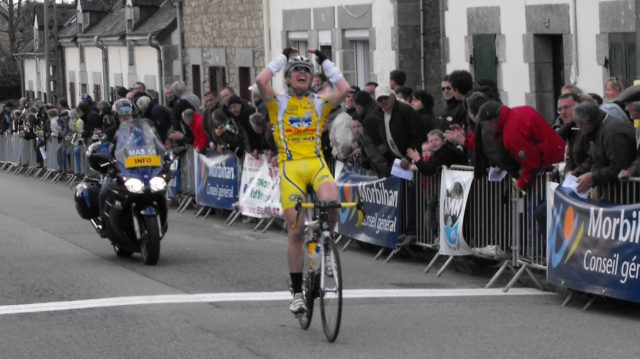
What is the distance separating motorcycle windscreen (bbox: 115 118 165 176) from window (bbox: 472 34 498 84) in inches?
307

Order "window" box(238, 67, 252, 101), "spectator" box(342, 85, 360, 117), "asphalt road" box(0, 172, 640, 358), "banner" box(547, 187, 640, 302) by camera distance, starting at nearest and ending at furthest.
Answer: "asphalt road" box(0, 172, 640, 358), "banner" box(547, 187, 640, 302), "spectator" box(342, 85, 360, 117), "window" box(238, 67, 252, 101)

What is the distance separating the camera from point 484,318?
10.6 m

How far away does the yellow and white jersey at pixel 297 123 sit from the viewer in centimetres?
1025

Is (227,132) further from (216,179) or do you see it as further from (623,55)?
(623,55)

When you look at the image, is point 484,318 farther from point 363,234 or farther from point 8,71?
point 8,71

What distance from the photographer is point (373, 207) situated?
1570cm

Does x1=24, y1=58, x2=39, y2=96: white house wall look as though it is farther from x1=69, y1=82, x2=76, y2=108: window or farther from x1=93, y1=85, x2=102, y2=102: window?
x1=93, y1=85, x2=102, y2=102: window

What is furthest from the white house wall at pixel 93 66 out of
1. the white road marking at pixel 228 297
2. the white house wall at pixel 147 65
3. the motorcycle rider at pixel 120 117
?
the white road marking at pixel 228 297

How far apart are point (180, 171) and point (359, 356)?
13.8 m

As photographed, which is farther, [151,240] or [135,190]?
[135,190]

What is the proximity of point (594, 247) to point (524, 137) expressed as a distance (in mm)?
1647

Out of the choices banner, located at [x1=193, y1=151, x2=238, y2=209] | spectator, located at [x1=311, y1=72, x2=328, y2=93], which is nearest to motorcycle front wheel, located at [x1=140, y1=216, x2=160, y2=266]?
spectator, located at [x1=311, y1=72, x2=328, y2=93]

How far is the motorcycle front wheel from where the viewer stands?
14219mm

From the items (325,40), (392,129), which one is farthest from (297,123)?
(325,40)
